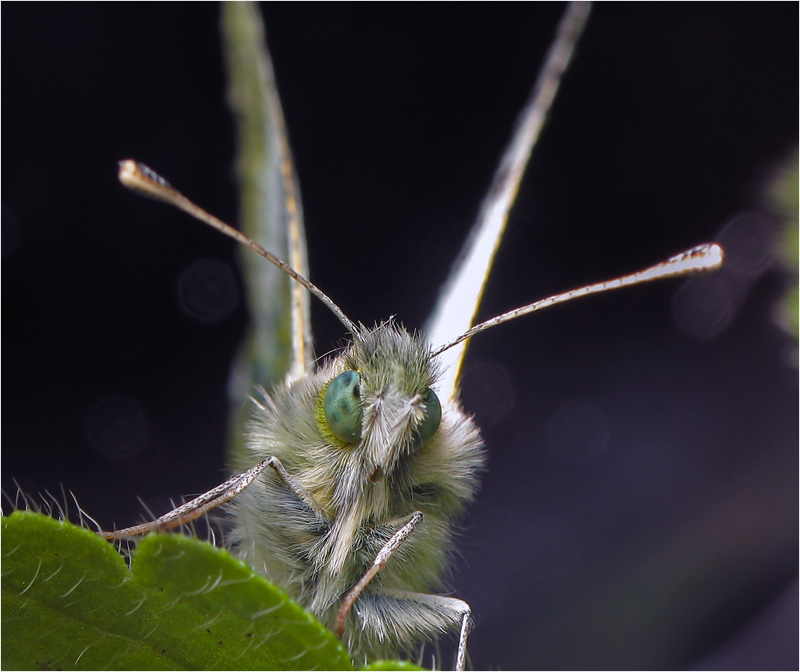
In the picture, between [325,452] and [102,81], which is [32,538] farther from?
[102,81]

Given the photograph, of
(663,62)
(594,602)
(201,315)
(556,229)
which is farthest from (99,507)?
(663,62)

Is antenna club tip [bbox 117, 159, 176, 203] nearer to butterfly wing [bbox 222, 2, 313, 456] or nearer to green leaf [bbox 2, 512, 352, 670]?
green leaf [bbox 2, 512, 352, 670]

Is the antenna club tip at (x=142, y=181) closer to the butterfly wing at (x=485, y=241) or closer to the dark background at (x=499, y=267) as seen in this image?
the butterfly wing at (x=485, y=241)

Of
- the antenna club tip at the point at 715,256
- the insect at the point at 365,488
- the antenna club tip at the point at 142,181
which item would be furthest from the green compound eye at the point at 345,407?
the antenna club tip at the point at 715,256

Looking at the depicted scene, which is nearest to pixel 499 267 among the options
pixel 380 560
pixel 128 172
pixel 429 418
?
pixel 429 418

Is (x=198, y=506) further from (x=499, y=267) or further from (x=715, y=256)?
(x=499, y=267)

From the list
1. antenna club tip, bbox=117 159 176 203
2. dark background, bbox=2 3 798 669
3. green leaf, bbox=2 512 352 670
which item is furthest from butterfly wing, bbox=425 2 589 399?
green leaf, bbox=2 512 352 670
